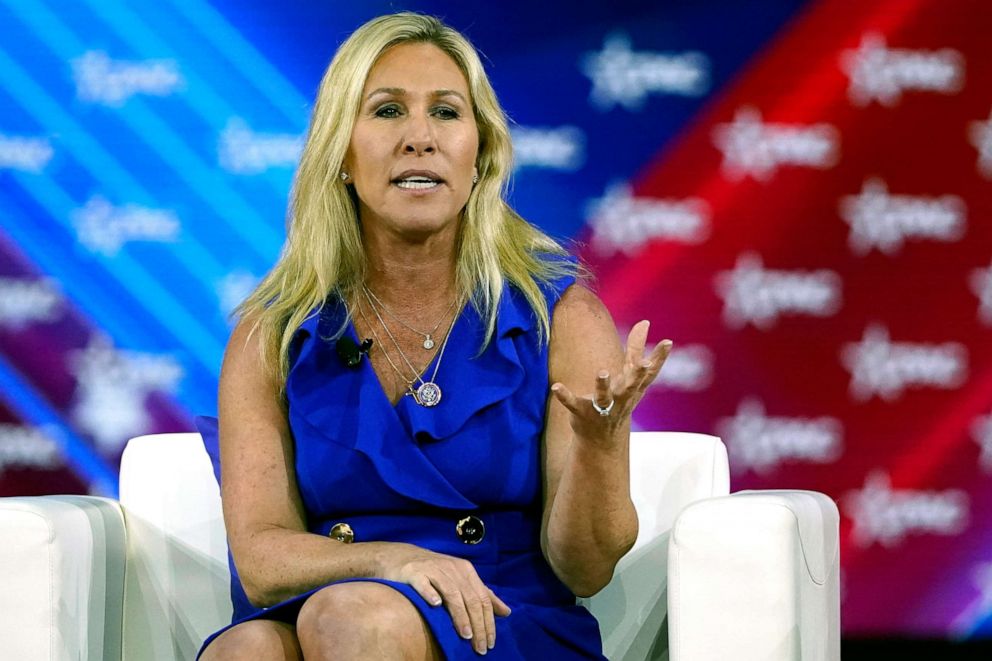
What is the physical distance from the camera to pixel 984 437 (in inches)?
161

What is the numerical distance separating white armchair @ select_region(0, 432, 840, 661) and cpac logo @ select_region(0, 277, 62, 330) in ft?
6.22

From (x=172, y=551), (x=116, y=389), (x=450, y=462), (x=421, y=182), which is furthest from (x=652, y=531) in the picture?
(x=116, y=389)

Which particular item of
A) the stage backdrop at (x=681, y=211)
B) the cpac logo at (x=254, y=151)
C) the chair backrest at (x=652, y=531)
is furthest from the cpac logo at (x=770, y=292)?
the chair backrest at (x=652, y=531)

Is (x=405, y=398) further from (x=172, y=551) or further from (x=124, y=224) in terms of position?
(x=124, y=224)

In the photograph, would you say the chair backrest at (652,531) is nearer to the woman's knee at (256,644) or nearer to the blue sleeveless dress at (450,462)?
the blue sleeveless dress at (450,462)

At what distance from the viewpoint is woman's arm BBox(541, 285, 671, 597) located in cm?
189

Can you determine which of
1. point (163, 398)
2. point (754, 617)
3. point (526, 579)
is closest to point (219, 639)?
point (526, 579)

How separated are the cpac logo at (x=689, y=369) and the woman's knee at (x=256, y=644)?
234 cm

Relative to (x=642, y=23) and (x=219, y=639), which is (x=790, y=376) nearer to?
(x=642, y=23)

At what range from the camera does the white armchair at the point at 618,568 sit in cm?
196

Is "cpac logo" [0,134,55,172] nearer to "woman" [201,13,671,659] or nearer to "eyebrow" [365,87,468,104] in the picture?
"woman" [201,13,671,659]

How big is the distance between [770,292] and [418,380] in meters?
2.04

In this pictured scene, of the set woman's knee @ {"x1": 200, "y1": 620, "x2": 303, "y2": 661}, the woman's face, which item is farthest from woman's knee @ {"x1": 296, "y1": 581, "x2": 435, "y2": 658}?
the woman's face

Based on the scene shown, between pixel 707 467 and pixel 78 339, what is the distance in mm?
2430
